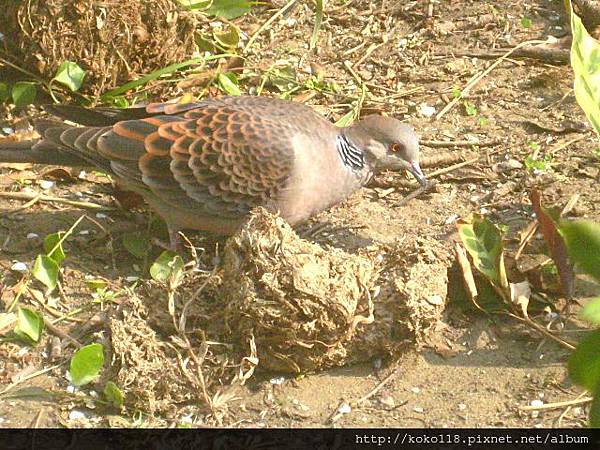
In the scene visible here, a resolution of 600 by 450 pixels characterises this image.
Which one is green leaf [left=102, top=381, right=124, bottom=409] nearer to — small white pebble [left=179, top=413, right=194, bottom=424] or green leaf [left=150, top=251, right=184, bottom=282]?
small white pebble [left=179, top=413, right=194, bottom=424]

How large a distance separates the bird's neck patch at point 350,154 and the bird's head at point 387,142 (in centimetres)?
3

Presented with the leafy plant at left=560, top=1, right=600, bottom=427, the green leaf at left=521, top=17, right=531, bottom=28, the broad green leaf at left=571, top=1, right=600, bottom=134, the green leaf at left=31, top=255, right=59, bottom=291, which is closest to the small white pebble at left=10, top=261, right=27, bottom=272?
the green leaf at left=31, top=255, right=59, bottom=291

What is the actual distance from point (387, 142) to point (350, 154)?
21cm

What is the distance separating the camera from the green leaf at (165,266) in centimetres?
481

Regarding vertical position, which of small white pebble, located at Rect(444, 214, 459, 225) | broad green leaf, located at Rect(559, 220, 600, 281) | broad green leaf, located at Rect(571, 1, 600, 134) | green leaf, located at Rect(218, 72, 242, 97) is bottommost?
small white pebble, located at Rect(444, 214, 459, 225)

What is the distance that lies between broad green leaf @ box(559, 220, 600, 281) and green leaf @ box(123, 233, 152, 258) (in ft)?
9.44

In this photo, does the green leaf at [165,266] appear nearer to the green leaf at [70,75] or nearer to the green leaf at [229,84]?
the green leaf at [70,75]

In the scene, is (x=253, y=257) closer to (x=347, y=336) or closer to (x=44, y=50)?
(x=347, y=336)

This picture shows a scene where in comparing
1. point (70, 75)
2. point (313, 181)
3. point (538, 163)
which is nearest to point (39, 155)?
point (70, 75)

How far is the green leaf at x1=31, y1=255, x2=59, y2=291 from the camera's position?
16.0 feet

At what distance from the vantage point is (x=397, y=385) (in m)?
4.46

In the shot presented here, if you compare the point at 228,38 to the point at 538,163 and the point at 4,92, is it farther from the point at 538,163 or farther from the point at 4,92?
the point at 538,163

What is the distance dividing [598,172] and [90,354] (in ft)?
9.69

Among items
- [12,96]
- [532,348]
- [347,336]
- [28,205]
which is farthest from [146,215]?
[532,348]
